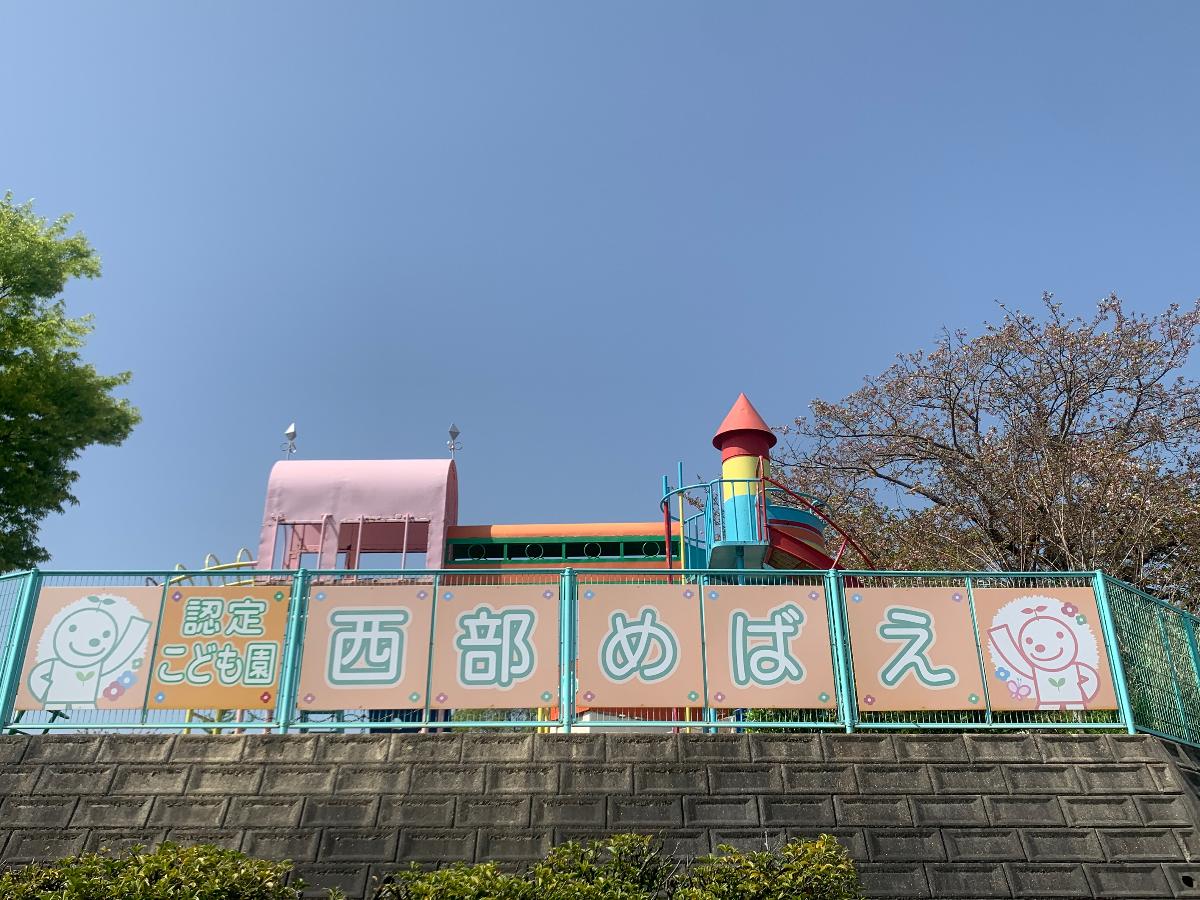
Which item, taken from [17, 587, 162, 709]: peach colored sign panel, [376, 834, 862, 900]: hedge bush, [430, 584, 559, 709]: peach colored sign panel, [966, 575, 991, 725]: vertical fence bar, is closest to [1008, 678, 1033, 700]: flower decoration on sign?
[966, 575, 991, 725]: vertical fence bar

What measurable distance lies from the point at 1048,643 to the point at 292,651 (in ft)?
22.2

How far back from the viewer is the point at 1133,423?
20.0 m

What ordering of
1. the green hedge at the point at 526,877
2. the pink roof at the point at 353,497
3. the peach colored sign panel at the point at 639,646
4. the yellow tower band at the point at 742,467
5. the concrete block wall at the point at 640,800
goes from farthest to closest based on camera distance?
the pink roof at the point at 353,497, the yellow tower band at the point at 742,467, the peach colored sign panel at the point at 639,646, the concrete block wall at the point at 640,800, the green hedge at the point at 526,877

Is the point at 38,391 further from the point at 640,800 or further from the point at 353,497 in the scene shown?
the point at 640,800

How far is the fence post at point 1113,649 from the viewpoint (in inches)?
331

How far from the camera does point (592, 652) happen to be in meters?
8.43

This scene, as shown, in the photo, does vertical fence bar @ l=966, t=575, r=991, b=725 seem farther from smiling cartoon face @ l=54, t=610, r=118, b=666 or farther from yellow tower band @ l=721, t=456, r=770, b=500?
smiling cartoon face @ l=54, t=610, r=118, b=666

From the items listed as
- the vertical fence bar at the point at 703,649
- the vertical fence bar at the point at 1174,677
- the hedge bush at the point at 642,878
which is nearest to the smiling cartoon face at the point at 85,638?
the hedge bush at the point at 642,878

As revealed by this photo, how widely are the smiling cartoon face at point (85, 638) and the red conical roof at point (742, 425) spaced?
10.1 m

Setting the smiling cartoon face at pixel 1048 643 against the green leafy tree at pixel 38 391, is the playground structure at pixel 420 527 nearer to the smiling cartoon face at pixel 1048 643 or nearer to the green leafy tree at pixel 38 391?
the green leafy tree at pixel 38 391

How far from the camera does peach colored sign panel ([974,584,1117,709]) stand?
847cm

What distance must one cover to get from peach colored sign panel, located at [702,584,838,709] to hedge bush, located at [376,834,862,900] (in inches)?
58.9

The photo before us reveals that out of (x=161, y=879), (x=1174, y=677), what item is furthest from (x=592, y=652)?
(x=1174, y=677)

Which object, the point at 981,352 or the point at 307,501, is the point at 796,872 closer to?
the point at 307,501
